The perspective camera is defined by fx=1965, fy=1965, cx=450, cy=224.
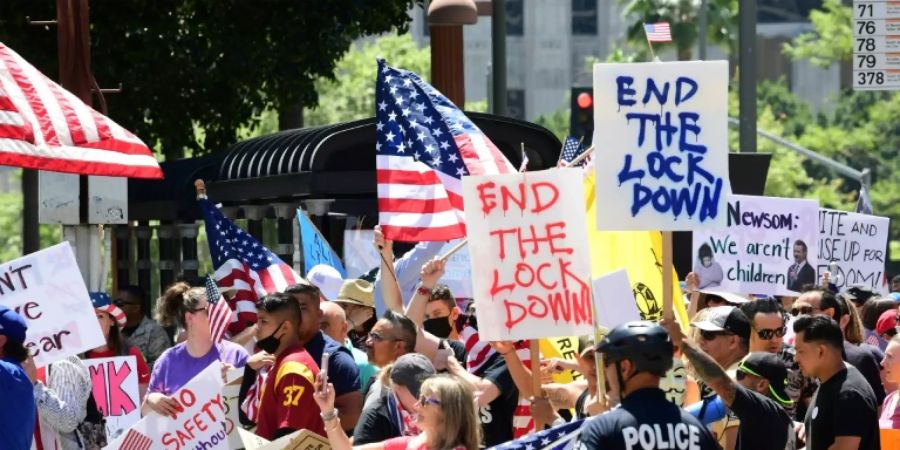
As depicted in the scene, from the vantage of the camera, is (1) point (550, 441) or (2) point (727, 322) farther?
(2) point (727, 322)

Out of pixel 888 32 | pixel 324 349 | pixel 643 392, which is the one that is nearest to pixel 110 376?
pixel 324 349

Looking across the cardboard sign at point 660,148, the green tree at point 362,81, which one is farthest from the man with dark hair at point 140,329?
the green tree at point 362,81

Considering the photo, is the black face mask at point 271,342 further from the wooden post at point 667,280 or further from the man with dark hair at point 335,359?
the wooden post at point 667,280

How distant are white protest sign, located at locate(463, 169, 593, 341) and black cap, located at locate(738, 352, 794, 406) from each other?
0.69m

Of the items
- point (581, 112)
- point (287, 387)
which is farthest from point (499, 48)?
point (287, 387)

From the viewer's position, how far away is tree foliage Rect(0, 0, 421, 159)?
2341 cm

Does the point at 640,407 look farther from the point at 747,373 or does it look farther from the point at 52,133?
the point at 52,133

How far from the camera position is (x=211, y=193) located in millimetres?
20328

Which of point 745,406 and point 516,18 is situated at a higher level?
point 516,18

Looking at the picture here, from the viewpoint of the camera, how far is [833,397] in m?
7.88

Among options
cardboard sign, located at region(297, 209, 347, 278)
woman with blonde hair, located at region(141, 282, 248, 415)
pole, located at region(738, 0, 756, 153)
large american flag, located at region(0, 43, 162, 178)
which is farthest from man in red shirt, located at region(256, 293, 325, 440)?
pole, located at region(738, 0, 756, 153)

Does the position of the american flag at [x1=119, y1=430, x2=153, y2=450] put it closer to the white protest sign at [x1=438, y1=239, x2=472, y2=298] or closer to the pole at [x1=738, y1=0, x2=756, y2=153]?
the white protest sign at [x1=438, y1=239, x2=472, y2=298]

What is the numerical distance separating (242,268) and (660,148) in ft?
17.1

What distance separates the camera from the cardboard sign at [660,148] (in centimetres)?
812
